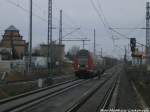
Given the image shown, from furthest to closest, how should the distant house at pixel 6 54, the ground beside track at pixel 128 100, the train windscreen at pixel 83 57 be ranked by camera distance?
the distant house at pixel 6 54
the train windscreen at pixel 83 57
the ground beside track at pixel 128 100

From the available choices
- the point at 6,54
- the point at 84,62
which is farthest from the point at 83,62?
the point at 6,54

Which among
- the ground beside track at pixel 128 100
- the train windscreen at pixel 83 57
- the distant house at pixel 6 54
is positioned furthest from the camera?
the distant house at pixel 6 54

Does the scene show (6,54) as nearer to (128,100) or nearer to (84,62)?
(84,62)

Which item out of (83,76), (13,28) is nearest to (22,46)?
(13,28)

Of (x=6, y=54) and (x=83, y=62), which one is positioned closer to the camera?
(x=83, y=62)

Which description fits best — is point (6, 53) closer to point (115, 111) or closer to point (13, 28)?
point (13, 28)

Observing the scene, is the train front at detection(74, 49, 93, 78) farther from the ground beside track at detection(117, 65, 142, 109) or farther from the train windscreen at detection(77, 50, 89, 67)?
the ground beside track at detection(117, 65, 142, 109)

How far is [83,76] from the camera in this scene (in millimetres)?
62281

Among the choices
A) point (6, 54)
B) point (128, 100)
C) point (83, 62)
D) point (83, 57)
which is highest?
point (6, 54)

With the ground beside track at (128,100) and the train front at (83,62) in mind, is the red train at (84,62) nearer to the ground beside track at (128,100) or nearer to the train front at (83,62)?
the train front at (83,62)

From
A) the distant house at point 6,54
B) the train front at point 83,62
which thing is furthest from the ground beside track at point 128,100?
the distant house at point 6,54

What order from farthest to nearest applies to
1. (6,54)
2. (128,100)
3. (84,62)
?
(6,54), (84,62), (128,100)

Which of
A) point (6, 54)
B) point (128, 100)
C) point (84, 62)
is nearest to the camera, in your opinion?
point (128, 100)

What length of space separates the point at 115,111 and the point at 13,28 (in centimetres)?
11589
